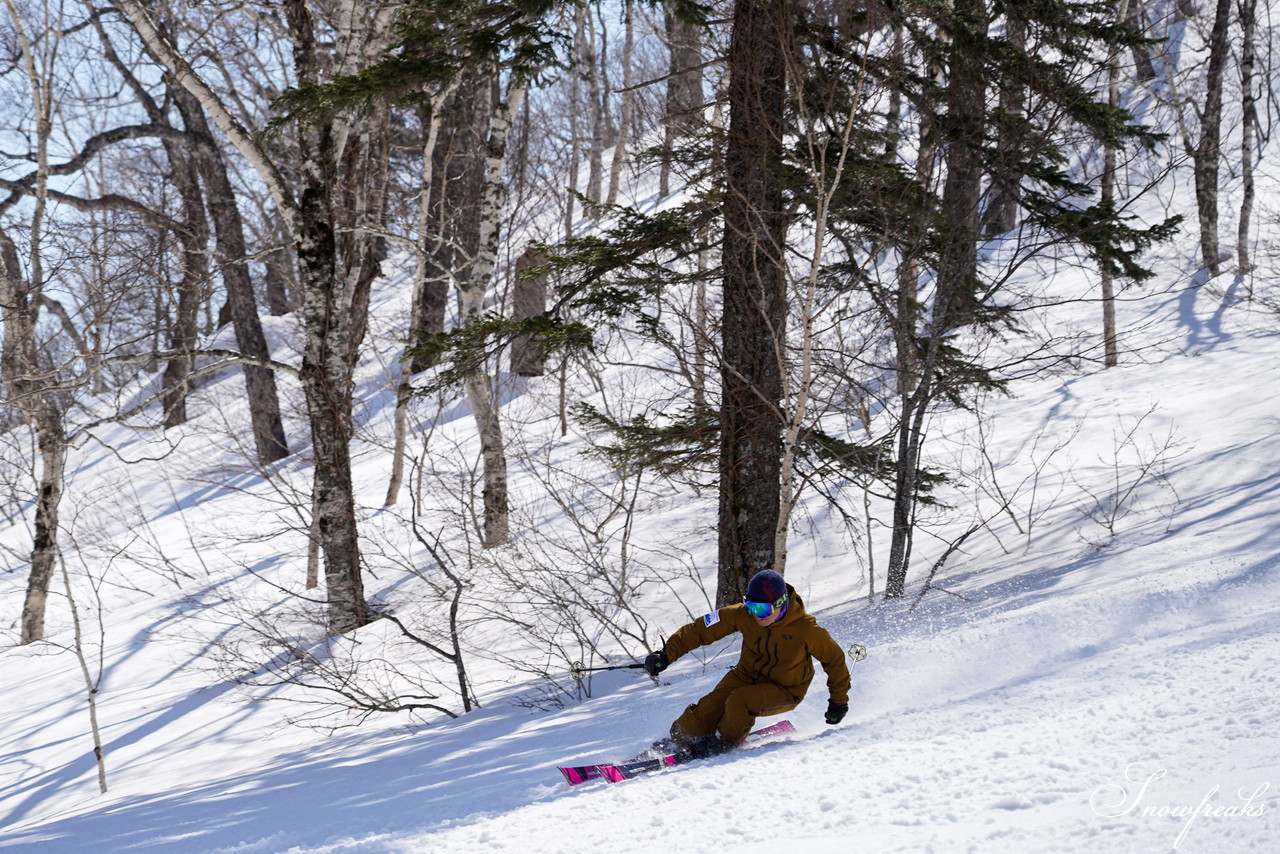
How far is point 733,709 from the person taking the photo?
5.10 m

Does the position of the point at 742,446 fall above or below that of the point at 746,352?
below

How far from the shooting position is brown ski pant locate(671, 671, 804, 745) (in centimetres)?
509

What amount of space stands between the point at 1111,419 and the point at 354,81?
1001 cm

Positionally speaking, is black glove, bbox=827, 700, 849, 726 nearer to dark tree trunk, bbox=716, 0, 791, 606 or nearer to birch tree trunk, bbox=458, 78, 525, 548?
dark tree trunk, bbox=716, 0, 791, 606

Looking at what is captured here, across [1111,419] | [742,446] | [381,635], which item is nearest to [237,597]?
[381,635]

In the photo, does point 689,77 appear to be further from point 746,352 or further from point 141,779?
point 141,779

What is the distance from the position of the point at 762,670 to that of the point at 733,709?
0.28m

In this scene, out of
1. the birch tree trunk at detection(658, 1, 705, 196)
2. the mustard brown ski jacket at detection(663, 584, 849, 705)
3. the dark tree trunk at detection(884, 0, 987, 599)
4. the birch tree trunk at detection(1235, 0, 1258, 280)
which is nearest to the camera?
the mustard brown ski jacket at detection(663, 584, 849, 705)

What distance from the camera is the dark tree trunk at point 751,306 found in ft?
22.8

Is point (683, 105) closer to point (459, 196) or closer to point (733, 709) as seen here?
point (733, 709)

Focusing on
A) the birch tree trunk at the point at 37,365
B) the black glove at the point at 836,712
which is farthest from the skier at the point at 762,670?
the birch tree trunk at the point at 37,365

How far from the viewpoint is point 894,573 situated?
811cm

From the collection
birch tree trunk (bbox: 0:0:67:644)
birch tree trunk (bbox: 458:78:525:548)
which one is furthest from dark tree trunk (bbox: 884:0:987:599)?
birch tree trunk (bbox: 0:0:67:644)

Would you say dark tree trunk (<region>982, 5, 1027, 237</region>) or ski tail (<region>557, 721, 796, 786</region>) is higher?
dark tree trunk (<region>982, 5, 1027, 237</region>)
